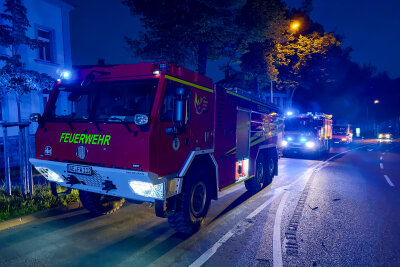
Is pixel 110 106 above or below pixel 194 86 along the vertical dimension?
below

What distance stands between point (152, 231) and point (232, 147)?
102 inches

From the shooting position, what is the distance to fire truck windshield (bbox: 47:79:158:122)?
4.24 metres

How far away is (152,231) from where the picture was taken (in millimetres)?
4977

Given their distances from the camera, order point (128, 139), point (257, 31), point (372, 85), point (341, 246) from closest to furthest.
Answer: point (128, 139), point (341, 246), point (257, 31), point (372, 85)

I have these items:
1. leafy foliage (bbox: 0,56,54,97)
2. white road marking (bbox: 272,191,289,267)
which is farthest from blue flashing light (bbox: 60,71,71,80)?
white road marking (bbox: 272,191,289,267)

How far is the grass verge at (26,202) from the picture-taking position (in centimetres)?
531

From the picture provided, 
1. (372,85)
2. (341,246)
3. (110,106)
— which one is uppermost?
(372,85)

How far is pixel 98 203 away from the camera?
5.74 m

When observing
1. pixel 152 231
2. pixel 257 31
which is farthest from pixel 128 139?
pixel 257 31

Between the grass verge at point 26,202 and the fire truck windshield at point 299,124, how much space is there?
14809mm

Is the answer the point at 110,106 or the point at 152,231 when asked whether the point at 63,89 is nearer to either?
the point at 110,106

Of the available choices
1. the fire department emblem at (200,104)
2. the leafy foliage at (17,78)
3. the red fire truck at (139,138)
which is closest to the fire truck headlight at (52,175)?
the red fire truck at (139,138)

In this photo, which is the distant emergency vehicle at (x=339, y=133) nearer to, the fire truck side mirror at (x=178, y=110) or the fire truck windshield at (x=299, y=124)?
the fire truck windshield at (x=299, y=124)

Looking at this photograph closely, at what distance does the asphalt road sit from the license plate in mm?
1164
